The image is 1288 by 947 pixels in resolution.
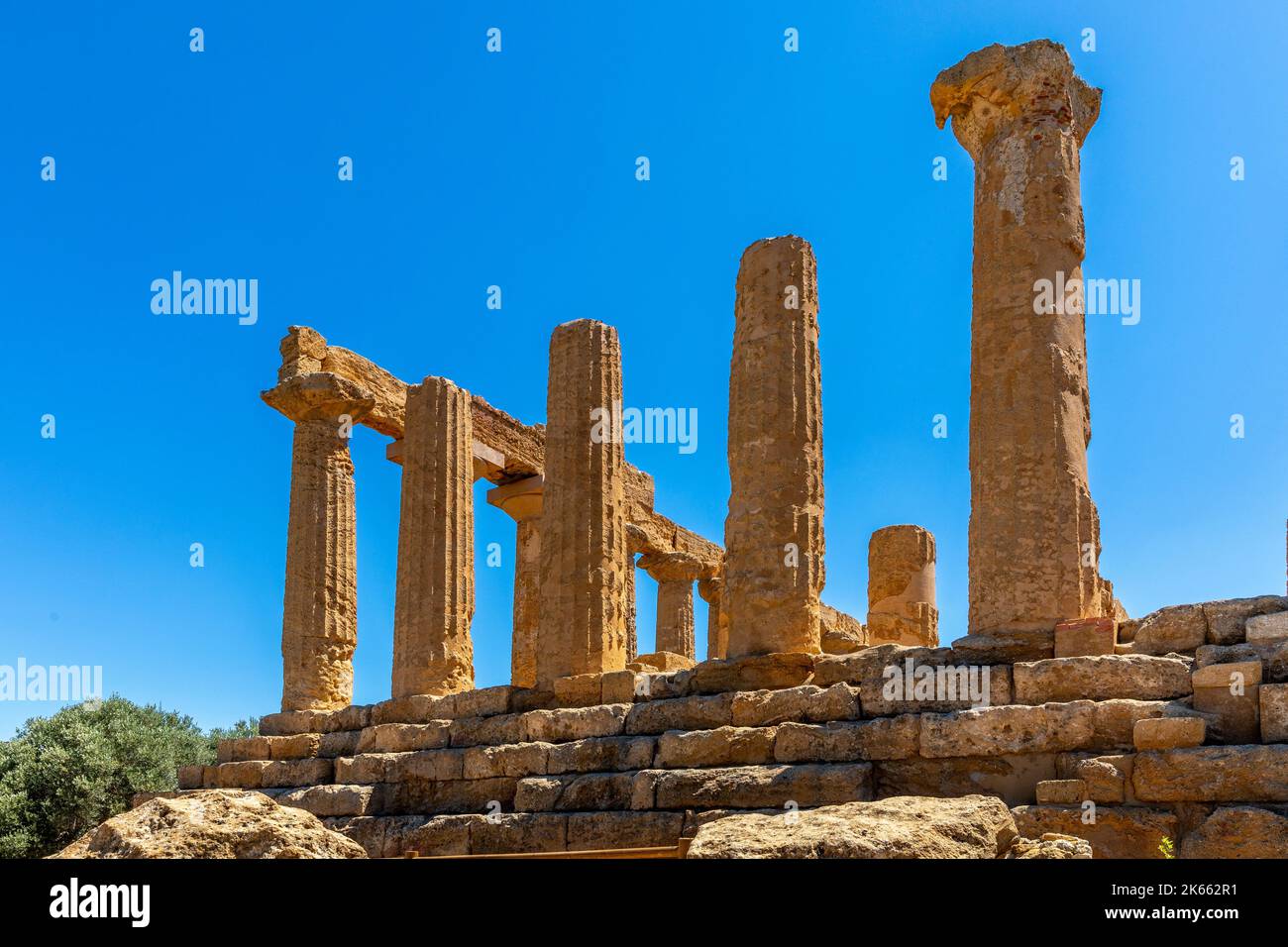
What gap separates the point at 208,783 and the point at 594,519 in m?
7.99

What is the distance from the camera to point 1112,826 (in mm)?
11141

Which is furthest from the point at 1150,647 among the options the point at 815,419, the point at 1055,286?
the point at 815,419

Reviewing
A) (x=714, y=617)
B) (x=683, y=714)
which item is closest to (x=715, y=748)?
(x=683, y=714)

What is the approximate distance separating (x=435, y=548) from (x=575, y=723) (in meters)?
5.65

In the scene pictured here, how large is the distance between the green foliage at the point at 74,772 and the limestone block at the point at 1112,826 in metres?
19.2

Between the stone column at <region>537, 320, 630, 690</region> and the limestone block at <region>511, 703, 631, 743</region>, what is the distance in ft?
3.66

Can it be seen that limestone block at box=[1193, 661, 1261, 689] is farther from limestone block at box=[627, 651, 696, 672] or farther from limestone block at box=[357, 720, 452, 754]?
limestone block at box=[357, 720, 452, 754]

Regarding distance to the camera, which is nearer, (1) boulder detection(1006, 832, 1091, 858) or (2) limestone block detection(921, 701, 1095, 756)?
(1) boulder detection(1006, 832, 1091, 858)

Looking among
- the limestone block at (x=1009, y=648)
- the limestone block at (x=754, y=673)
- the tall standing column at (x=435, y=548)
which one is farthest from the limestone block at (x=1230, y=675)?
the tall standing column at (x=435, y=548)

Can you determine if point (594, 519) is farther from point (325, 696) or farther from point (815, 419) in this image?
point (325, 696)

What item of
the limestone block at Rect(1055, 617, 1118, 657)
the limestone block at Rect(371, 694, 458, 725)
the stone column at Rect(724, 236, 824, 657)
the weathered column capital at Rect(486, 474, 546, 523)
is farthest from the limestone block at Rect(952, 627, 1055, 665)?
the weathered column capital at Rect(486, 474, 546, 523)

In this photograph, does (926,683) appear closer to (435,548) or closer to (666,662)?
(666,662)

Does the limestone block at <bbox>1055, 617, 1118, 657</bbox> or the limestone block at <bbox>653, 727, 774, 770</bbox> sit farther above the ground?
the limestone block at <bbox>1055, 617, 1118, 657</bbox>

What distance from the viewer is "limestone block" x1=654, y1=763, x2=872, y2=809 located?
42.9ft
